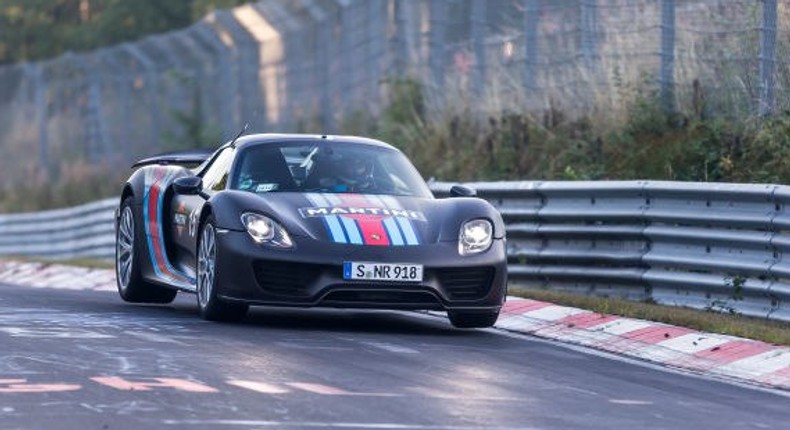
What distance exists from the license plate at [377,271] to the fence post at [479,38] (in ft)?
32.0

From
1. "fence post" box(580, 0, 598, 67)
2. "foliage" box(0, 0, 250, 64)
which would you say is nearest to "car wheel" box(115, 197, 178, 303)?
"fence post" box(580, 0, 598, 67)

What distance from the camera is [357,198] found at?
487 inches

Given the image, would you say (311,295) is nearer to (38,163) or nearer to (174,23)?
(38,163)

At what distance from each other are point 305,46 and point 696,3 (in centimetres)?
1032

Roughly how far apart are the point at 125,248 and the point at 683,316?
171 inches

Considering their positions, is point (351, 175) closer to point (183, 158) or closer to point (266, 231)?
point (266, 231)

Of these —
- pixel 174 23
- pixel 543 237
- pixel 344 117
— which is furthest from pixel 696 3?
pixel 174 23

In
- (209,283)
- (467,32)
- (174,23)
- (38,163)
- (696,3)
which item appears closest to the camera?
(209,283)

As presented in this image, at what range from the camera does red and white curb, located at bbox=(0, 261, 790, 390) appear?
1082 cm

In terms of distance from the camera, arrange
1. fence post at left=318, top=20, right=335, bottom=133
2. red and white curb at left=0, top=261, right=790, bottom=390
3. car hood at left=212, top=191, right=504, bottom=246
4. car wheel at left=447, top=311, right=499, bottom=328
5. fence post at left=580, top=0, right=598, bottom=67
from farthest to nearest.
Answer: fence post at left=318, top=20, right=335, bottom=133 < fence post at left=580, top=0, right=598, bottom=67 < car wheel at left=447, top=311, right=499, bottom=328 < car hood at left=212, top=191, right=504, bottom=246 < red and white curb at left=0, top=261, right=790, bottom=390

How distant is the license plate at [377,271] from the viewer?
38.0 feet

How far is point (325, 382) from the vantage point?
9.13 m

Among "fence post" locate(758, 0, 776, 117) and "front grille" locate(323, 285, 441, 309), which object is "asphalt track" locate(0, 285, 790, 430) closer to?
"front grille" locate(323, 285, 441, 309)

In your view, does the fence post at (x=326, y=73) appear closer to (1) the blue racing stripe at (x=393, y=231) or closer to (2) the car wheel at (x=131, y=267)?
(2) the car wheel at (x=131, y=267)
